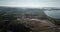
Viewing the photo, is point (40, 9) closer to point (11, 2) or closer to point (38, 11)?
point (38, 11)

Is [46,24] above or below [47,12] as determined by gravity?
below

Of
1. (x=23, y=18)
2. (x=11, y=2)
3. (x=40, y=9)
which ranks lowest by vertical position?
(x=23, y=18)

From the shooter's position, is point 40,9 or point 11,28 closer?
point 11,28

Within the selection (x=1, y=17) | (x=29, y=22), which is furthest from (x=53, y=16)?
(x=1, y=17)

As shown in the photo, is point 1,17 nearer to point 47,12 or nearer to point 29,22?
point 29,22

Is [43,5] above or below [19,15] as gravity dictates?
above

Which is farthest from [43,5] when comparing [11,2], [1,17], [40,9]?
[1,17]

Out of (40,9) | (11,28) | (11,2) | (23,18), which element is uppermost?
(11,2)
